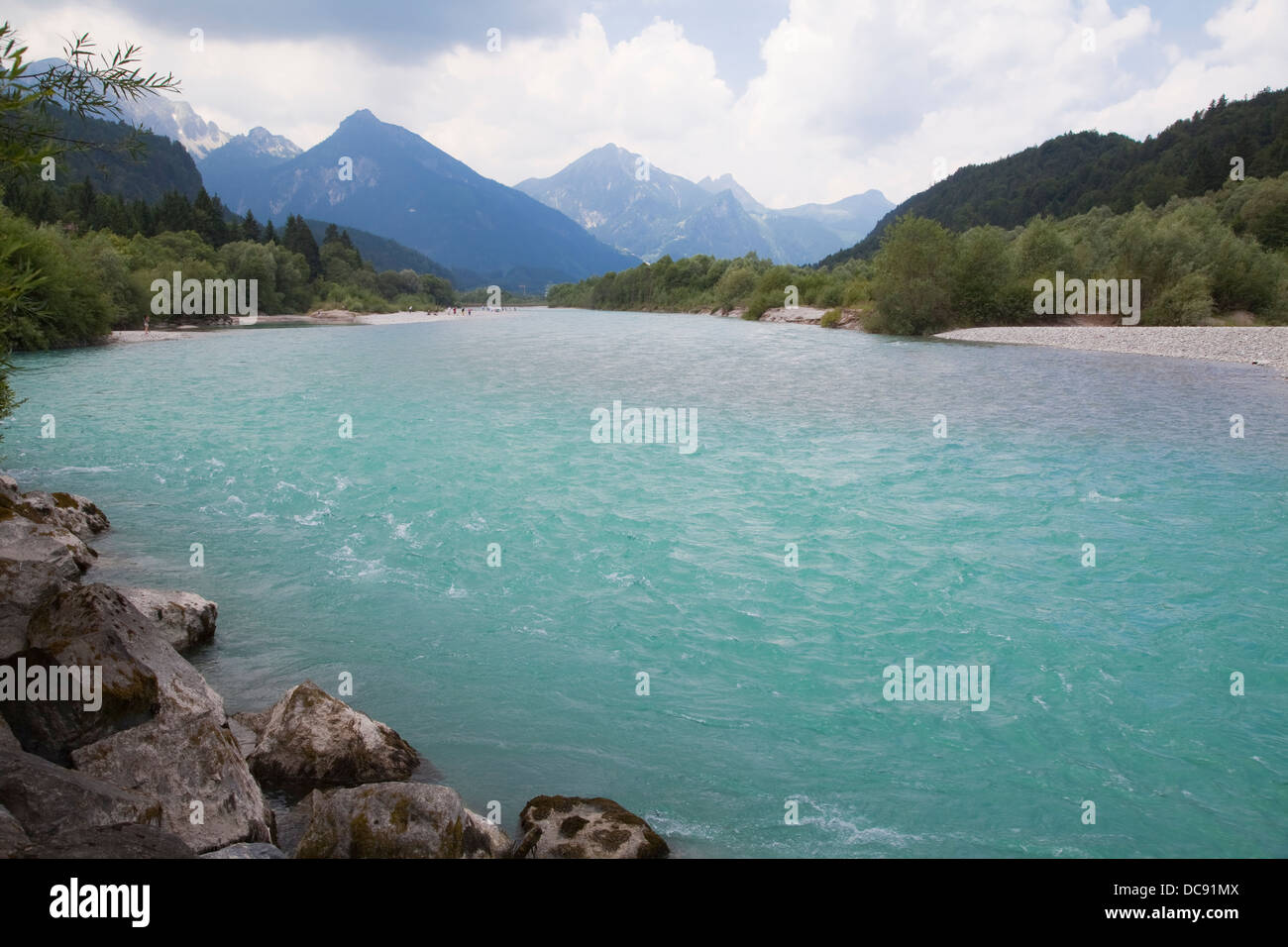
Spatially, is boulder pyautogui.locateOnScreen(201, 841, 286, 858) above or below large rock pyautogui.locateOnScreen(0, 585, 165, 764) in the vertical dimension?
below

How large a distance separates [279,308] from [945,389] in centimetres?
9818

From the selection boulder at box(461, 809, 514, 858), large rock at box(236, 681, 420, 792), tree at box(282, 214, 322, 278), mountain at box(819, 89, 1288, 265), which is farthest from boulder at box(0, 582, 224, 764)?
tree at box(282, 214, 322, 278)

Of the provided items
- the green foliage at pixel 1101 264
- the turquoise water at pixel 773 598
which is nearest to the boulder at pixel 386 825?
the turquoise water at pixel 773 598

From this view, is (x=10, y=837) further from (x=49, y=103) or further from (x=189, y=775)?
(x=49, y=103)

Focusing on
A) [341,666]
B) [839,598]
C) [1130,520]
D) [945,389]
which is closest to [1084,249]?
[945,389]

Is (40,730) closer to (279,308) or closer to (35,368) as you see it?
(35,368)

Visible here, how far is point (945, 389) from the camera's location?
117ft

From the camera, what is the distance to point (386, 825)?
5.88 m

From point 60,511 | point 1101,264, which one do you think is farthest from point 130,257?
point 1101,264

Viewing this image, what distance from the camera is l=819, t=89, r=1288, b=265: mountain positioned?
104 metres

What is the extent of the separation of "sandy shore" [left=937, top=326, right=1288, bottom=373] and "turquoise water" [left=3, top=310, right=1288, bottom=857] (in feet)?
56.5

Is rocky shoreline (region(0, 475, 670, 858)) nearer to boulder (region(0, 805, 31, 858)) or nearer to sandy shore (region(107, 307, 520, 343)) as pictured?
boulder (region(0, 805, 31, 858))

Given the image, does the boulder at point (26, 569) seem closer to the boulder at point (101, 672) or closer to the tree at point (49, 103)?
the boulder at point (101, 672)

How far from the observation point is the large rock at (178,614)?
33.2 feet
